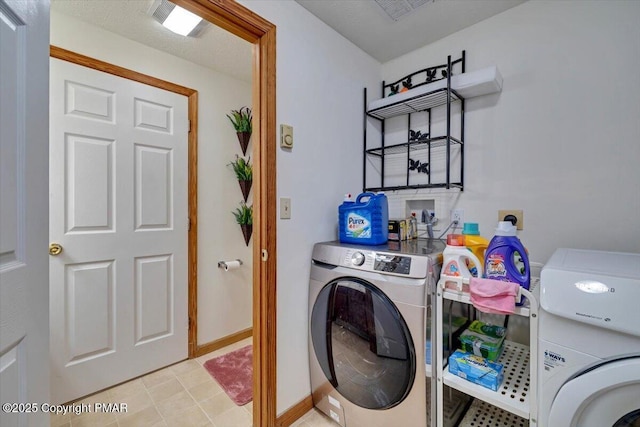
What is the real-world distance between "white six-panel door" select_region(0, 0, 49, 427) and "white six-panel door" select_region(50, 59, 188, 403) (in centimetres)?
112

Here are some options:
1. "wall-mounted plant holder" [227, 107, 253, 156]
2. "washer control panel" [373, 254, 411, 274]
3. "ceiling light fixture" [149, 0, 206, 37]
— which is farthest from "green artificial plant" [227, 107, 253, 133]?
"washer control panel" [373, 254, 411, 274]

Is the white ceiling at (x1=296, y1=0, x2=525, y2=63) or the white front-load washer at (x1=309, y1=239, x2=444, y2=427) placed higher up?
the white ceiling at (x1=296, y1=0, x2=525, y2=63)

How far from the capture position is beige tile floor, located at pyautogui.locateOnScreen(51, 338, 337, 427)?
4.72 feet

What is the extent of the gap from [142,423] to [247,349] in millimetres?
869

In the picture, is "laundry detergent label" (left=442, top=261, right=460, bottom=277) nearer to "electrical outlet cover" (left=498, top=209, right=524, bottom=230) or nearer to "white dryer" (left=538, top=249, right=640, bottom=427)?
"white dryer" (left=538, top=249, right=640, bottom=427)

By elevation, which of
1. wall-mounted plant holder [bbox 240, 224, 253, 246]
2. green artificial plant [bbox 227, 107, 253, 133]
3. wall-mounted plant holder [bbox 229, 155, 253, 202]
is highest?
green artificial plant [bbox 227, 107, 253, 133]

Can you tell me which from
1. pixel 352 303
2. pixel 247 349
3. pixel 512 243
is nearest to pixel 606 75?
pixel 512 243

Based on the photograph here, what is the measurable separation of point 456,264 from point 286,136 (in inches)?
40.5

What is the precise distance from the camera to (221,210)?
7.39ft

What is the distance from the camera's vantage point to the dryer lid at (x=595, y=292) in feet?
2.34

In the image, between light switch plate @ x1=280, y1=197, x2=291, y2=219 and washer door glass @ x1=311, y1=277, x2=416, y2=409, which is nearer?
washer door glass @ x1=311, y1=277, x2=416, y2=409

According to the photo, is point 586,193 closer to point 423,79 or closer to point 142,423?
point 423,79

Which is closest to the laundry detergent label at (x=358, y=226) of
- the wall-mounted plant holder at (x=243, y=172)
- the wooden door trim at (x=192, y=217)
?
the wall-mounted plant holder at (x=243, y=172)

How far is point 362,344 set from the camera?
127cm
